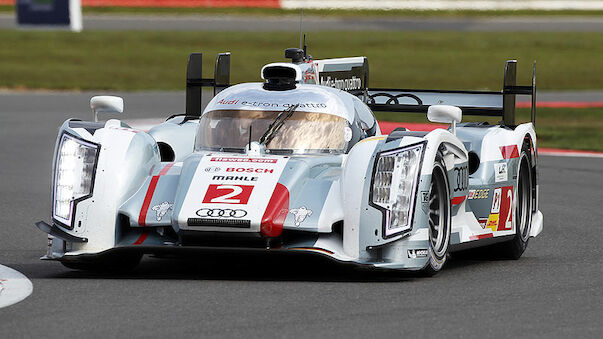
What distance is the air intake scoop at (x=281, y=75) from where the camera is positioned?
9211 millimetres

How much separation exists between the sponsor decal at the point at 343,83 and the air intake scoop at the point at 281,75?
1.19 meters

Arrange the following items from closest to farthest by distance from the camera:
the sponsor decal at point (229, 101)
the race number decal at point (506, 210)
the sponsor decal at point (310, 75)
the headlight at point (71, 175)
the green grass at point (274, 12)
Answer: the headlight at point (71, 175)
the sponsor decal at point (229, 101)
the race number decal at point (506, 210)
the sponsor decal at point (310, 75)
the green grass at point (274, 12)

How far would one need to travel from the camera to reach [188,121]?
10.1m

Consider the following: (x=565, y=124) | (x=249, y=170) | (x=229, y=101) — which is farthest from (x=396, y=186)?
(x=565, y=124)

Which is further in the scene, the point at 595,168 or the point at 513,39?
the point at 513,39

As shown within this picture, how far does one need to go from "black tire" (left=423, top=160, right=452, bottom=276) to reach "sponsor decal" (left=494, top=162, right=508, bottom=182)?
1.02 meters

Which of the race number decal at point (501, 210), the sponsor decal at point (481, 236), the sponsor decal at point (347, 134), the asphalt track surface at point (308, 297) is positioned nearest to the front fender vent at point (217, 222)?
the asphalt track surface at point (308, 297)

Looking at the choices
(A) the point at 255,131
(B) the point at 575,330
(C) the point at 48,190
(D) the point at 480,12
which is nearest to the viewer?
(B) the point at 575,330

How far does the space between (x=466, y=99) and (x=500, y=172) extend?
171cm

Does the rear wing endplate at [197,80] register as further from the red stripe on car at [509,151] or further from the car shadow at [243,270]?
the red stripe on car at [509,151]

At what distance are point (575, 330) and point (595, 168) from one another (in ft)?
33.2

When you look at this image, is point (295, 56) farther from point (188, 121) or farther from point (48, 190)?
point (48, 190)

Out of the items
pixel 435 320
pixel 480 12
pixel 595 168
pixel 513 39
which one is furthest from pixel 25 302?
pixel 480 12

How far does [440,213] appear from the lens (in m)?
8.36
